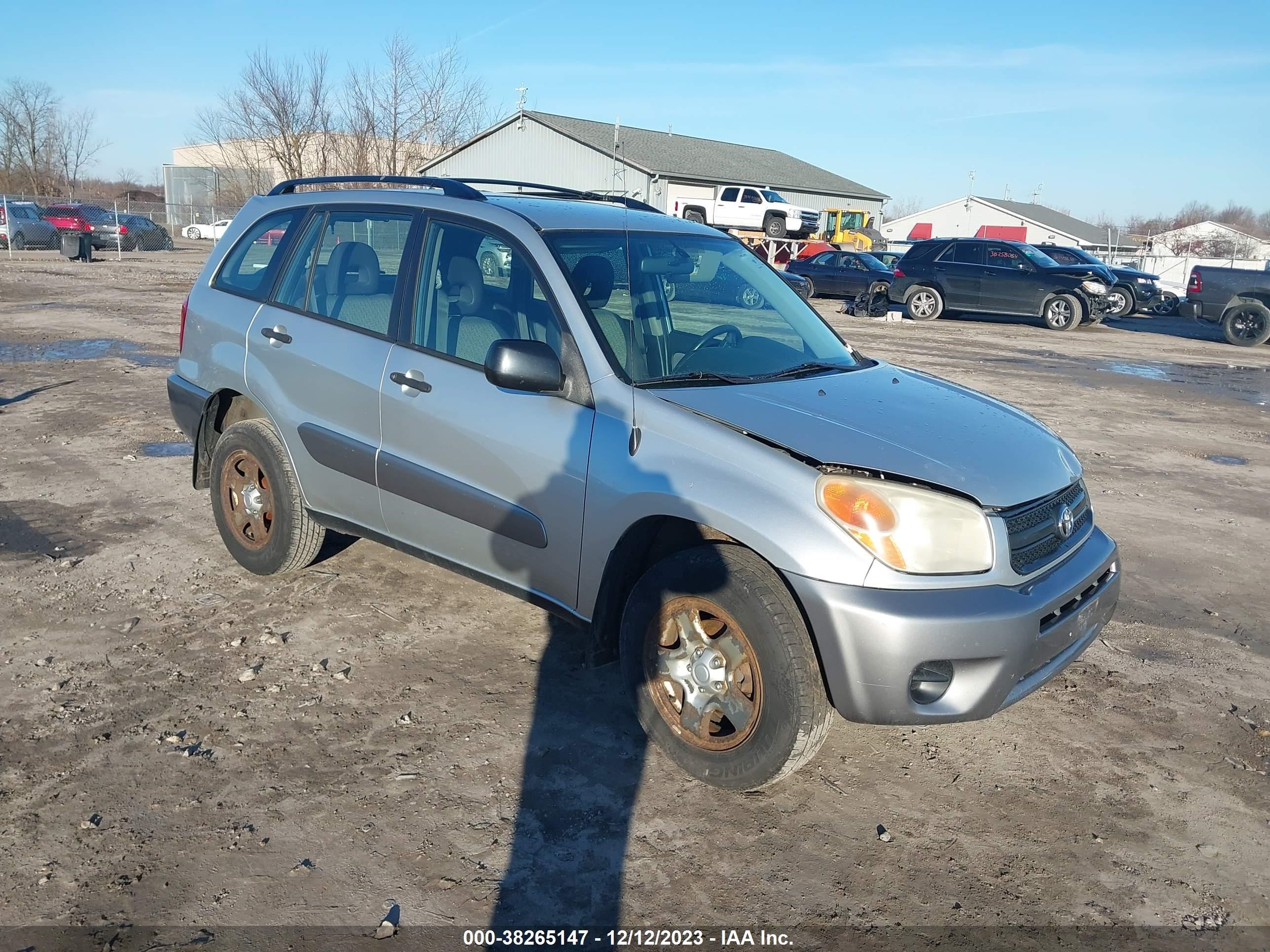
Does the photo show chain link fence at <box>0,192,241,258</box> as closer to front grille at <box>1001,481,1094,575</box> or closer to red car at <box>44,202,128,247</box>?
red car at <box>44,202,128,247</box>

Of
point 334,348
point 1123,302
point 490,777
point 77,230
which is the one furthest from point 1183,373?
point 77,230

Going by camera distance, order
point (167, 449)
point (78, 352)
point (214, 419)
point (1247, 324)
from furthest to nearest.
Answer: point (1247, 324)
point (78, 352)
point (167, 449)
point (214, 419)

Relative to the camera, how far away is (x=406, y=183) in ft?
16.1

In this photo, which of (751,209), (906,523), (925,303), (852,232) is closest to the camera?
(906,523)

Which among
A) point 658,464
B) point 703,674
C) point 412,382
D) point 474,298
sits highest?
point 474,298

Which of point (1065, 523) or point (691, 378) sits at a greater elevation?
point (691, 378)

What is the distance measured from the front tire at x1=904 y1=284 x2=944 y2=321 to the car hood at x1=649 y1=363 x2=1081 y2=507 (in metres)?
19.1

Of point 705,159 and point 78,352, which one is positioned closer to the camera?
point 78,352

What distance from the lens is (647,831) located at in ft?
10.4

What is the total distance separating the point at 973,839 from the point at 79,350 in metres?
12.6

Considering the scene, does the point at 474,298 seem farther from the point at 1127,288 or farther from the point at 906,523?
the point at 1127,288

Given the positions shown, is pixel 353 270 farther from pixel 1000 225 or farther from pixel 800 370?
pixel 1000 225

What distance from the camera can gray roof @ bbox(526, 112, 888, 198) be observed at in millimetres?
47938

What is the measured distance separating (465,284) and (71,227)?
35.1 metres
